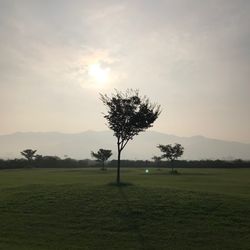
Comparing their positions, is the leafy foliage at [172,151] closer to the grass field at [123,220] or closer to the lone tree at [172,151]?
the lone tree at [172,151]

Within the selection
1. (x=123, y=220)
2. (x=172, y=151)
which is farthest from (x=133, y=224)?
(x=172, y=151)

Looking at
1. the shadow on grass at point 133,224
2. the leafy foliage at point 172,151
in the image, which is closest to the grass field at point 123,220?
the shadow on grass at point 133,224

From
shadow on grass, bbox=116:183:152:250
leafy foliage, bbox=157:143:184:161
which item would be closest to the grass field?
shadow on grass, bbox=116:183:152:250

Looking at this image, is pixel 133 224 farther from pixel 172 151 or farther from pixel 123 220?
pixel 172 151

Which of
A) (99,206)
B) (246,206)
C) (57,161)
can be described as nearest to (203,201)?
(246,206)

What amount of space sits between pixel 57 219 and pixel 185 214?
6.50m

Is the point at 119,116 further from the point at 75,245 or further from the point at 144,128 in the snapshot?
the point at 75,245

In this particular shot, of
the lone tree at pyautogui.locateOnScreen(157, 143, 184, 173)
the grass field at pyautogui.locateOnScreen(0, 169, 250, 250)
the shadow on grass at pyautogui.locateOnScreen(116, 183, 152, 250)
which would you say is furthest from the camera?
the lone tree at pyautogui.locateOnScreen(157, 143, 184, 173)

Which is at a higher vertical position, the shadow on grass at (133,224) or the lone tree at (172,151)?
the lone tree at (172,151)

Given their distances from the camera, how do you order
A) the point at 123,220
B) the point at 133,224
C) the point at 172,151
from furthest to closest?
the point at 172,151 < the point at 123,220 < the point at 133,224

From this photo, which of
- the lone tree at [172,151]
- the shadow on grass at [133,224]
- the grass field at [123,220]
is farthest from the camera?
the lone tree at [172,151]

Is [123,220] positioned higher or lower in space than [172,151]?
lower

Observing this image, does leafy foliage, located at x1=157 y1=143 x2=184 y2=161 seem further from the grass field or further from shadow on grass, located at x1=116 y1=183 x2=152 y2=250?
shadow on grass, located at x1=116 y1=183 x2=152 y2=250

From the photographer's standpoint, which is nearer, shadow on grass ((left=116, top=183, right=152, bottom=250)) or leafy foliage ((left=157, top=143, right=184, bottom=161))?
shadow on grass ((left=116, top=183, right=152, bottom=250))
